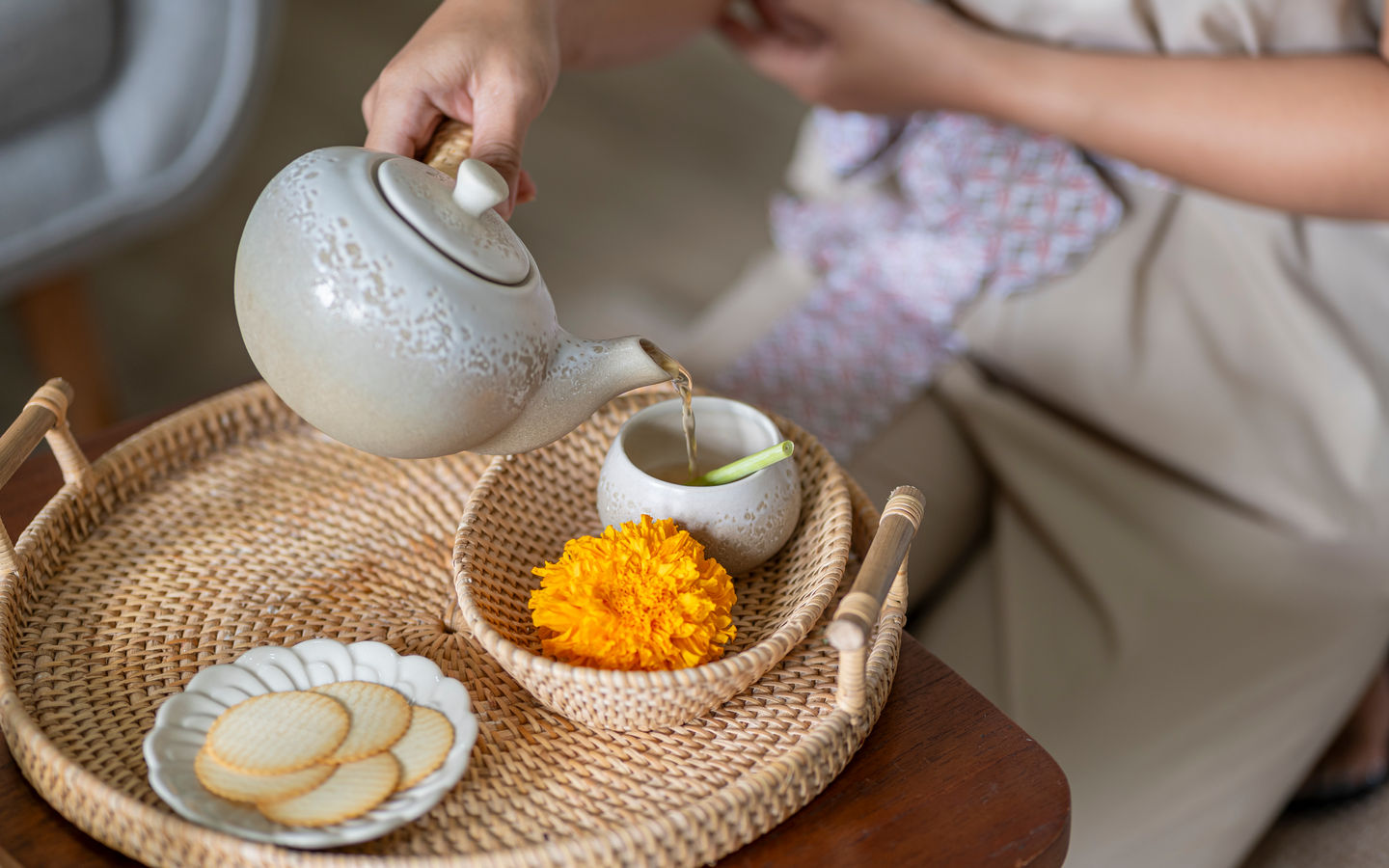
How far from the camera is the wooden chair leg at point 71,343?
146 cm

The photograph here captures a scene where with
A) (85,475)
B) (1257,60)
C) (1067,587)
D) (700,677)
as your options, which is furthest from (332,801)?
(1257,60)

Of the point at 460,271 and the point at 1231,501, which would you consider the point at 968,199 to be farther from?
the point at 460,271

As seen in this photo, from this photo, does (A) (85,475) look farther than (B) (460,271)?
Yes

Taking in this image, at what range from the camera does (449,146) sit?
696 mm

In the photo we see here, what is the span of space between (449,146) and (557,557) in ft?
0.88

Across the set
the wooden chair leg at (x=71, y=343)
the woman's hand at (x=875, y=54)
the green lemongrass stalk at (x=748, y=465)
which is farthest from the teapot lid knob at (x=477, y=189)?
the wooden chair leg at (x=71, y=343)

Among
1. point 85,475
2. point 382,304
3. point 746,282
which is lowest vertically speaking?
point 746,282

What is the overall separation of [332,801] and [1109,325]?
0.77 metres

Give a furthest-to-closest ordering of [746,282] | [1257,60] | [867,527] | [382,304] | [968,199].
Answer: [746,282]
[968,199]
[1257,60]
[867,527]
[382,304]

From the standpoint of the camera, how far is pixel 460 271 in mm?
517

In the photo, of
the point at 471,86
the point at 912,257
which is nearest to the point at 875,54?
the point at 912,257

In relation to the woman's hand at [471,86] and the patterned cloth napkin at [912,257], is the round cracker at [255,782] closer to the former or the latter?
the woman's hand at [471,86]

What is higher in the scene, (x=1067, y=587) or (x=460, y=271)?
(x=460, y=271)

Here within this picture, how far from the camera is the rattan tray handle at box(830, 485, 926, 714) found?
504 millimetres
